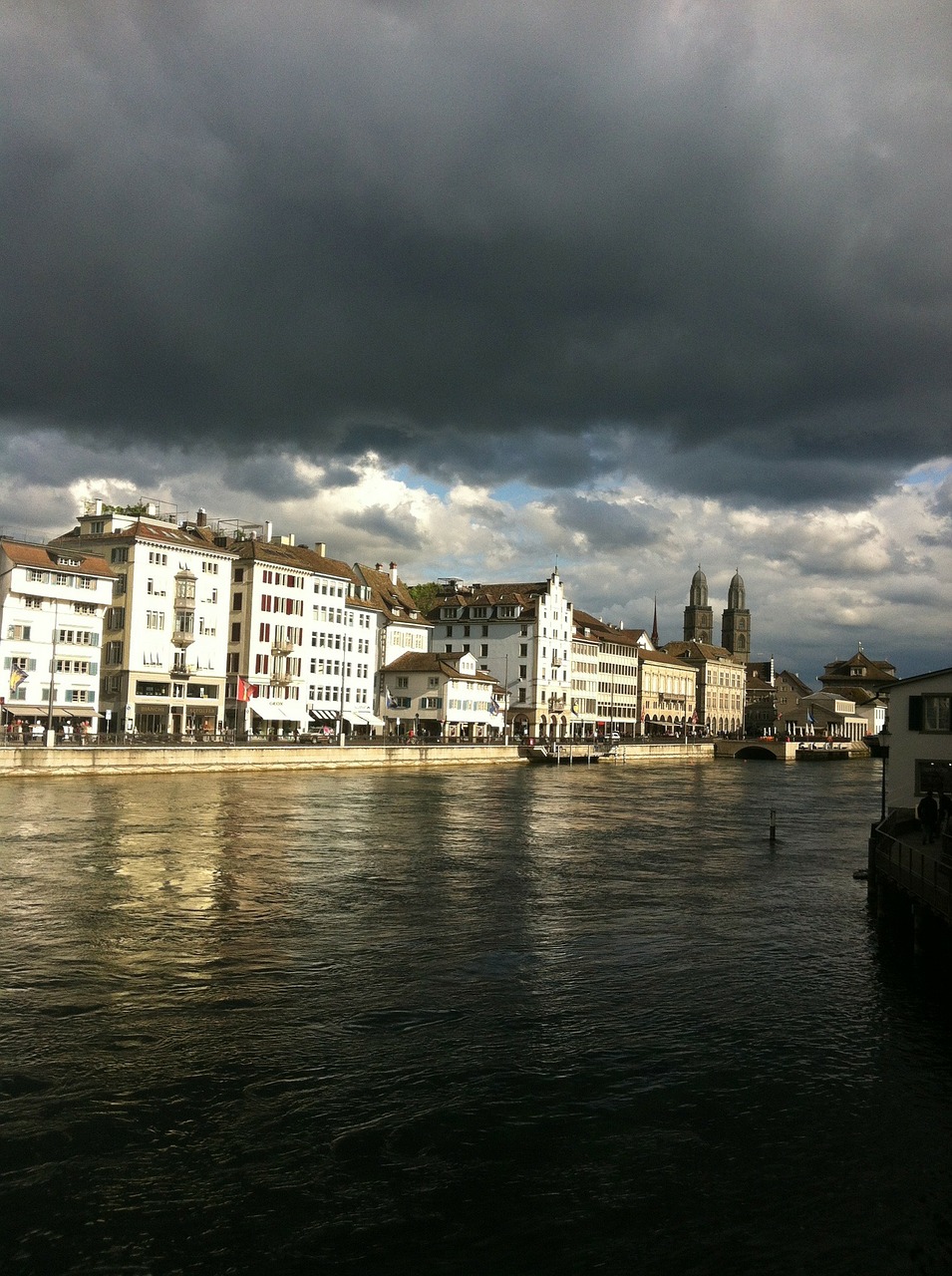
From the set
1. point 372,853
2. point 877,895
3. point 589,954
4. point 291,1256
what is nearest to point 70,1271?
point 291,1256

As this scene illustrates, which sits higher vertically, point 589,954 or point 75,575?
point 75,575

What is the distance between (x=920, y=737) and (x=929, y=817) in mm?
11193

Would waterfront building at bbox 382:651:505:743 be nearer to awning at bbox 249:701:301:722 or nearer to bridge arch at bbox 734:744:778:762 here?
awning at bbox 249:701:301:722

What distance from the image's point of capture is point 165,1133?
1448 cm

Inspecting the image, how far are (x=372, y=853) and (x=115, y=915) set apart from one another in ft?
47.2

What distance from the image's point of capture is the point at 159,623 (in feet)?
319

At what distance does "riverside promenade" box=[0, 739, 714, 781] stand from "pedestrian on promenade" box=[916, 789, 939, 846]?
50.0 meters

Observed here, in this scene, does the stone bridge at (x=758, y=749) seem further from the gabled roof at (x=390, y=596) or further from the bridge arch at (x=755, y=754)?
the gabled roof at (x=390, y=596)

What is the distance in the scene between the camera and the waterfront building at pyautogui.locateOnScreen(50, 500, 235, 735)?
94500 millimetres

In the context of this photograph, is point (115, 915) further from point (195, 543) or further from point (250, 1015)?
point (195, 543)

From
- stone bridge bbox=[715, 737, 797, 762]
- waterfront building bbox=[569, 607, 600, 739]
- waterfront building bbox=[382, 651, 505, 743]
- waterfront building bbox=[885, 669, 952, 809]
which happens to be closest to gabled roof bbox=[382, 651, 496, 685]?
waterfront building bbox=[382, 651, 505, 743]

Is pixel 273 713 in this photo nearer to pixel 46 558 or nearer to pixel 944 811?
pixel 46 558

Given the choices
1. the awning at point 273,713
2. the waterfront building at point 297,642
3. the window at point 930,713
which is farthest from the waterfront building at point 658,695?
the window at point 930,713

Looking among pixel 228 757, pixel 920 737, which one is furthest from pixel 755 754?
pixel 920 737
